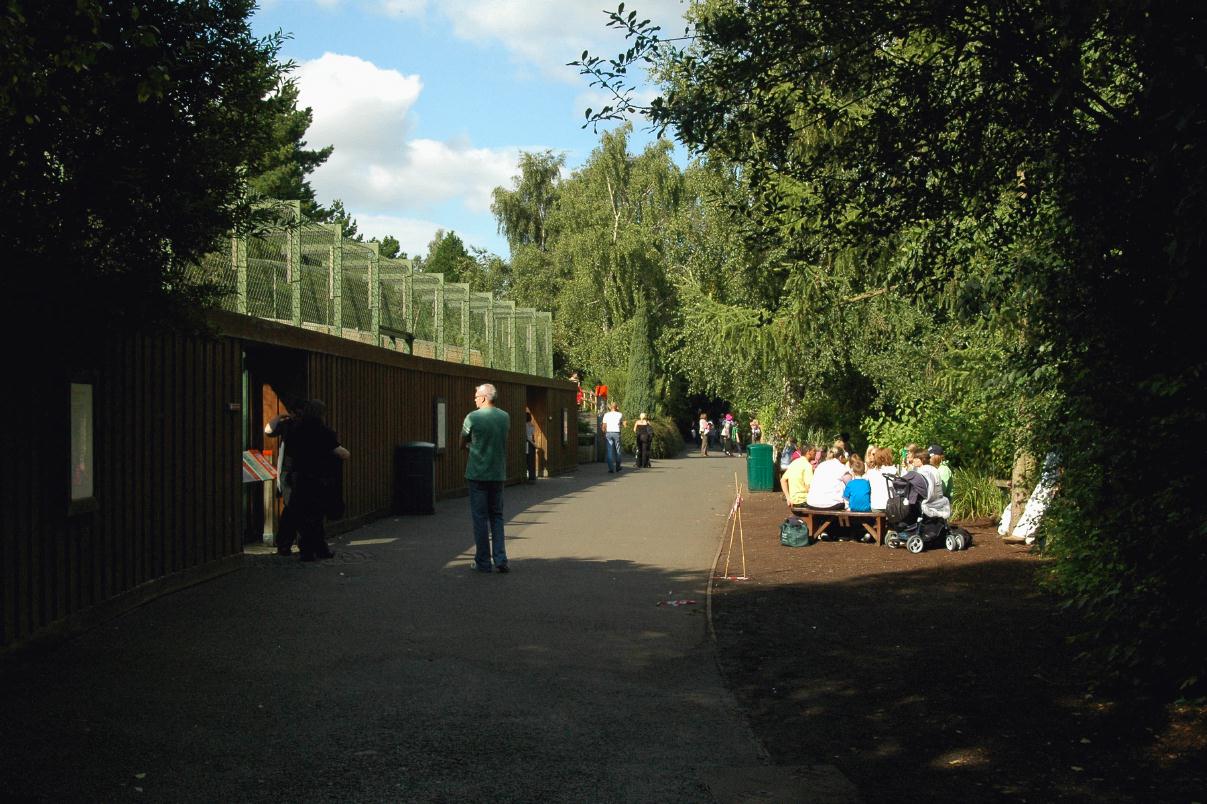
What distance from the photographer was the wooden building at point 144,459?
25.3ft

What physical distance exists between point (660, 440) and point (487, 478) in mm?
37511

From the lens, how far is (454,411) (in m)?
23.0

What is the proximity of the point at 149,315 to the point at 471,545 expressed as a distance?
663 centimetres

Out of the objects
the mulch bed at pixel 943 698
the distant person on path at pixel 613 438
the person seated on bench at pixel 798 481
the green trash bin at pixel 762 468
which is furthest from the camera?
the distant person on path at pixel 613 438

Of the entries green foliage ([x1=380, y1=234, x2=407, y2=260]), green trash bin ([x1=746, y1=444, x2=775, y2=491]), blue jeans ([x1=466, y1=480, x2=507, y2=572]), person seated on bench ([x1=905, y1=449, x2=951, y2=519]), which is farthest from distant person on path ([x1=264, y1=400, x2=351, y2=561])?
green foliage ([x1=380, y1=234, x2=407, y2=260])

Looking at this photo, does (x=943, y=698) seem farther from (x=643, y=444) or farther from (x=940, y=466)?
(x=643, y=444)

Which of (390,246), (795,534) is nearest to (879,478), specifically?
(795,534)

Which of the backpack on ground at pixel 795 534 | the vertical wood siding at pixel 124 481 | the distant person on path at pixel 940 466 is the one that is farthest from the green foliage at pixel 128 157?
the distant person on path at pixel 940 466

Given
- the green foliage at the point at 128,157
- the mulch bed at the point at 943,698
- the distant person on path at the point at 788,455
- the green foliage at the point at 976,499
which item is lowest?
the mulch bed at the point at 943,698

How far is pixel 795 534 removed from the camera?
1479 cm

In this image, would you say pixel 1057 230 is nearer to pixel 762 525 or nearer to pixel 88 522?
pixel 88 522

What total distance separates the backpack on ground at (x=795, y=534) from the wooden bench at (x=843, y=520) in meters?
0.34

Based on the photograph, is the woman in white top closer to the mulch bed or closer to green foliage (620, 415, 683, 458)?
the mulch bed

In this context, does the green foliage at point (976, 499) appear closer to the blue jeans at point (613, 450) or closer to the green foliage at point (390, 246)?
the blue jeans at point (613, 450)
